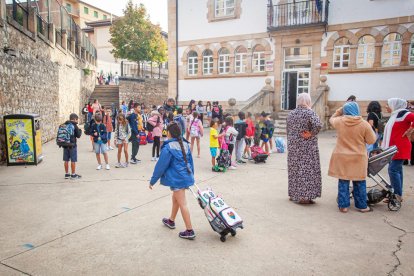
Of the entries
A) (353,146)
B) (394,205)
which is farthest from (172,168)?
(394,205)

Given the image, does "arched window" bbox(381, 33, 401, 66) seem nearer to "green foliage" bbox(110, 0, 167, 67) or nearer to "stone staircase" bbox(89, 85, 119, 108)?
"stone staircase" bbox(89, 85, 119, 108)

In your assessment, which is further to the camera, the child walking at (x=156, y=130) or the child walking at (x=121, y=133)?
the child walking at (x=156, y=130)

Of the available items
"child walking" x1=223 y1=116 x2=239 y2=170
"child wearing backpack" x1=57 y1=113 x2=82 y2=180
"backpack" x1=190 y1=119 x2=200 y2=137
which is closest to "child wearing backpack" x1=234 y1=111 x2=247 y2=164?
"child walking" x1=223 y1=116 x2=239 y2=170

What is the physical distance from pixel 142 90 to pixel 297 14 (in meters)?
17.5

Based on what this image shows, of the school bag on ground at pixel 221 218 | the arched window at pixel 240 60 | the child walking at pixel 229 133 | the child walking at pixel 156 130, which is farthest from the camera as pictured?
the arched window at pixel 240 60

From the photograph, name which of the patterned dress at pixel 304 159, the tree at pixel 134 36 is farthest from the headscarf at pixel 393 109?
the tree at pixel 134 36

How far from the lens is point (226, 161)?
8.52 m

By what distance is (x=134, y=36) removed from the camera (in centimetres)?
3438

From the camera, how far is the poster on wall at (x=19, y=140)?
891cm

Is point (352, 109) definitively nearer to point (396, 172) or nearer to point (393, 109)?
point (393, 109)

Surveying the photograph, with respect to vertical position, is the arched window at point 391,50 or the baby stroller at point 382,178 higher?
the arched window at point 391,50

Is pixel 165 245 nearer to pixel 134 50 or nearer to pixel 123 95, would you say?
pixel 123 95

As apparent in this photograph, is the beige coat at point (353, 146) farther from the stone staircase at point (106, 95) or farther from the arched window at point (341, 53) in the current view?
the stone staircase at point (106, 95)

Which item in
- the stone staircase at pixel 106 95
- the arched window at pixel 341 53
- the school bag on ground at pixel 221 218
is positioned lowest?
the school bag on ground at pixel 221 218
